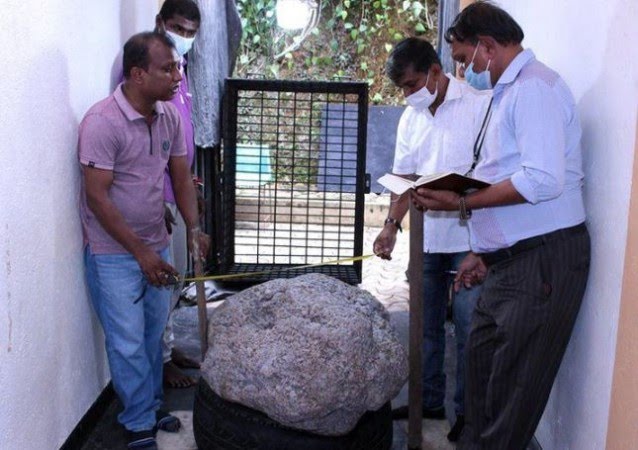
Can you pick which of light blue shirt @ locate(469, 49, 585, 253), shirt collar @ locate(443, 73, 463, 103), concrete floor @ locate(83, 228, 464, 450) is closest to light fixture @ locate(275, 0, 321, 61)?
concrete floor @ locate(83, 228, 464, 450)

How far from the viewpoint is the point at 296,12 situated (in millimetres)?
8758

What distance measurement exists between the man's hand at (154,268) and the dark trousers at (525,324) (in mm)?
1255

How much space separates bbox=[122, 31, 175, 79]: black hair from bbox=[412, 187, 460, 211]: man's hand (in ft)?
4.00

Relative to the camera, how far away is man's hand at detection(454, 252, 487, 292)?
2615 millimetres

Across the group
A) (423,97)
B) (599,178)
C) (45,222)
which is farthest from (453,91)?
(45,222)

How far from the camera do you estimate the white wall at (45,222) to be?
2.30 meters

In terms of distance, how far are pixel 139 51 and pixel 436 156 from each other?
50.5 inches

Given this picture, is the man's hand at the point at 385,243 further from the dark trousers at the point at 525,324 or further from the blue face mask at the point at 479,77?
the blue face mask at the point at 479,77

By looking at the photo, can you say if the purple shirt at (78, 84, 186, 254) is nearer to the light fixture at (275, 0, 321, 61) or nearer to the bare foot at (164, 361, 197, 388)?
the bare foot at (164, 361, 197, 388)

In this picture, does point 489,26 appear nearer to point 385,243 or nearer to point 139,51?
point 385,243

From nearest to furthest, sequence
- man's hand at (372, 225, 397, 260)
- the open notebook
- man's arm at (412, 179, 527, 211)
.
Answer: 1. man's arm at (412, 179, 527, 211)
2. the open notebook
3. man's hand at (372, 225, 397, 260)

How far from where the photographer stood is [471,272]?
8.73ft

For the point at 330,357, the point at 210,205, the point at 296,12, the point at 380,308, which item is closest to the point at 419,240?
the point at 380,308

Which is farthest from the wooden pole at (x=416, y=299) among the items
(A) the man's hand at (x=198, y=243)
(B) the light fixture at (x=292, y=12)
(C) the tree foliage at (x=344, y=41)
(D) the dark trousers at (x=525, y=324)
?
(C) the tree foliage at (x=344, y=41)
